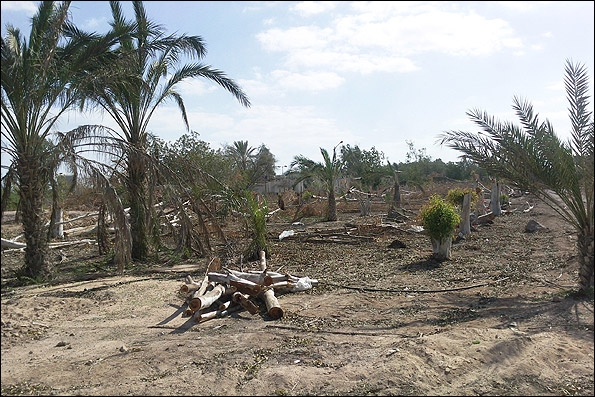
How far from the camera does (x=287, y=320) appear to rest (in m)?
7.08

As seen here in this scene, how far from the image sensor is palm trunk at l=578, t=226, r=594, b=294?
7.00 meters

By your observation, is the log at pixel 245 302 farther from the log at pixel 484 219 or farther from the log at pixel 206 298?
the log at pixel 484 219

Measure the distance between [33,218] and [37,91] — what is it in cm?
248

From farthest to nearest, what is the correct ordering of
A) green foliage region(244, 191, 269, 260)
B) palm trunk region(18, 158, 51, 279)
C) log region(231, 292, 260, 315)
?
green foliage region(244, 191, 269, 260) → palm trunk region(18, 158, 51, 279) → log region(231, 292, 260, 315)

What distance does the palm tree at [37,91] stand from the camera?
870 centimetres

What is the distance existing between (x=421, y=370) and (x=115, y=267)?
877 cm

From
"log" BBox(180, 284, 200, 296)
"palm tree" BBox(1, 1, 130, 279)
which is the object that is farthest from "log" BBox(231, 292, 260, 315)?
"palm tree" BBox(1, 1, 130, 279)

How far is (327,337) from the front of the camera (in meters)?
6.23

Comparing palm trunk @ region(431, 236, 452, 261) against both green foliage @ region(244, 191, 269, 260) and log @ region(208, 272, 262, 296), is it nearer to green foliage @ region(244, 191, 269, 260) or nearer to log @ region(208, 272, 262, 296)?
green foliage @ region(244, 191, 269, 260)

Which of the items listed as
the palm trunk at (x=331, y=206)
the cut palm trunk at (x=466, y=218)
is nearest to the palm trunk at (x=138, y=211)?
the cut palm trunk at (x=466, y=218)

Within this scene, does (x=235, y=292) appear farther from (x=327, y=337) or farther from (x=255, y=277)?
(x=327, y=337)

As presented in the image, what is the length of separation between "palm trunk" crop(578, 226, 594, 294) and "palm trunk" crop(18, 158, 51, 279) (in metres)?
9.30

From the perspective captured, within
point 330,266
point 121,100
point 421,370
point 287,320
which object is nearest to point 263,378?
point 421,370

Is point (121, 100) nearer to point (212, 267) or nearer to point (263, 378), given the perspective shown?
point (212, 267)
